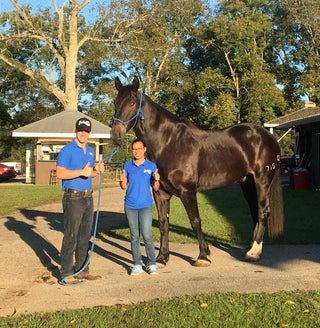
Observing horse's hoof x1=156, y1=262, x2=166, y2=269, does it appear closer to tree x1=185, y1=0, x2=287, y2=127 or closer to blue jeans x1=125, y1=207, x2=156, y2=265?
blue jeans x1=125, y1=207, x2=156, y2=265

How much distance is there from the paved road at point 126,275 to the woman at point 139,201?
0.25 metres

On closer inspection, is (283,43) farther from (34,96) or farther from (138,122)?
(138,122)

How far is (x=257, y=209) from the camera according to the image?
7.77m

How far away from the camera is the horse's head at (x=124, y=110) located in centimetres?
589

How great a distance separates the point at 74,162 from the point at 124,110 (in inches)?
41.1

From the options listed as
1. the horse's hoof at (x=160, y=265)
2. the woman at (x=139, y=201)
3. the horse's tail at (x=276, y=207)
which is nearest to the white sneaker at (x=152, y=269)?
the woman at (x=139, y=201)

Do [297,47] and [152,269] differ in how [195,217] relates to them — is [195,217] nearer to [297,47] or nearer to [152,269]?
[152,269]

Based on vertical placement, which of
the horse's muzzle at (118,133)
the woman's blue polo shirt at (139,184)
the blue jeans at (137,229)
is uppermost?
the horse's muzzle at (118,133)

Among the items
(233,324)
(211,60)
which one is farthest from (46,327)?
(211,60)

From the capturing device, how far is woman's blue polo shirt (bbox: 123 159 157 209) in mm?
6031

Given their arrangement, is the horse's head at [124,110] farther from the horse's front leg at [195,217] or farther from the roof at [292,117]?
the roof at [292,117]

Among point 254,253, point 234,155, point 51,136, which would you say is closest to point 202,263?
point 254,253

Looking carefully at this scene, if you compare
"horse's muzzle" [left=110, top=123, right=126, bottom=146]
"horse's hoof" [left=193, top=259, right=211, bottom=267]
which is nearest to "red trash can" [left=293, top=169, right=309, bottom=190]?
"horse's hoof" [left=193, top=259, right=211, bottom=267]

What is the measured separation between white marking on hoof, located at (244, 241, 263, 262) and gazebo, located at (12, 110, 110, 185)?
18978 mm
